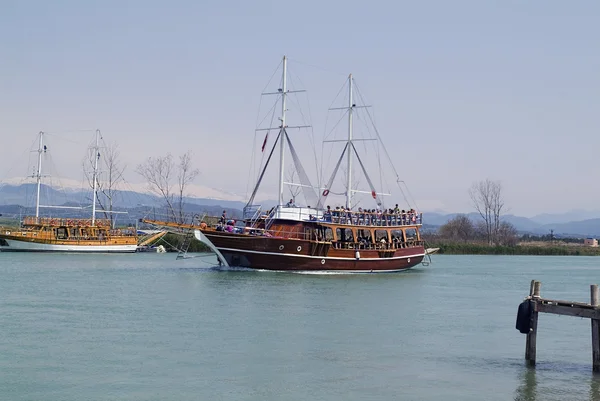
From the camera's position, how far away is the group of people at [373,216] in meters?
52.4

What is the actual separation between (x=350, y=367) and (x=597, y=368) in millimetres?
6011

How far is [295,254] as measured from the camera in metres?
49.7

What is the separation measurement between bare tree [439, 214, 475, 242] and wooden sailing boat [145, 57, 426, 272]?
174 ft

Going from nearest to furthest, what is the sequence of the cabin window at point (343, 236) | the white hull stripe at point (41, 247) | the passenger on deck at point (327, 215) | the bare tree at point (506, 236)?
the passenger on deck at point (327, 215) → the cabin window at point (343, 236) → the white hull stripe at point (41, 247) → the bare tree at point (506, 236)

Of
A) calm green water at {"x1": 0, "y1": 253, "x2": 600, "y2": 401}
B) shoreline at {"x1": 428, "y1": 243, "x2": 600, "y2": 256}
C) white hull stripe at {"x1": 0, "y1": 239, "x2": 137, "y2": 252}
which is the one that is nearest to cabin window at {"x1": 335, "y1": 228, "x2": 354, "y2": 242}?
calm green water at {"x1": 0, "y1": 253, "x2": 600, "y2": 401}

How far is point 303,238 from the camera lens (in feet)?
166

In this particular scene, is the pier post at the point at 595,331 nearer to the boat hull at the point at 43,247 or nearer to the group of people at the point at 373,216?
the group of people at the point at 373,216

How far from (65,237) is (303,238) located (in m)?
32.8

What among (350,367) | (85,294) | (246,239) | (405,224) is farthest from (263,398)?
(405,224)

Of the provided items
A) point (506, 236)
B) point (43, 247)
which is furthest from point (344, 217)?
point (506, 236)

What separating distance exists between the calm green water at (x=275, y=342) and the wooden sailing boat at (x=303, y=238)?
13.3 ft

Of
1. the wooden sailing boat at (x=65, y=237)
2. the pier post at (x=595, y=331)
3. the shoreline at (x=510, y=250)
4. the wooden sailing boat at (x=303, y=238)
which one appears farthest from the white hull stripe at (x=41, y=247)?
the pier post at (x=595, y=331)

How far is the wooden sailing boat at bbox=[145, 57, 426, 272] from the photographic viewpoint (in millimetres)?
49281

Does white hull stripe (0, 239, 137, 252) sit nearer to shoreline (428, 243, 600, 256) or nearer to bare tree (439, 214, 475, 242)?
shoreline (428, 243, 600, 256)
